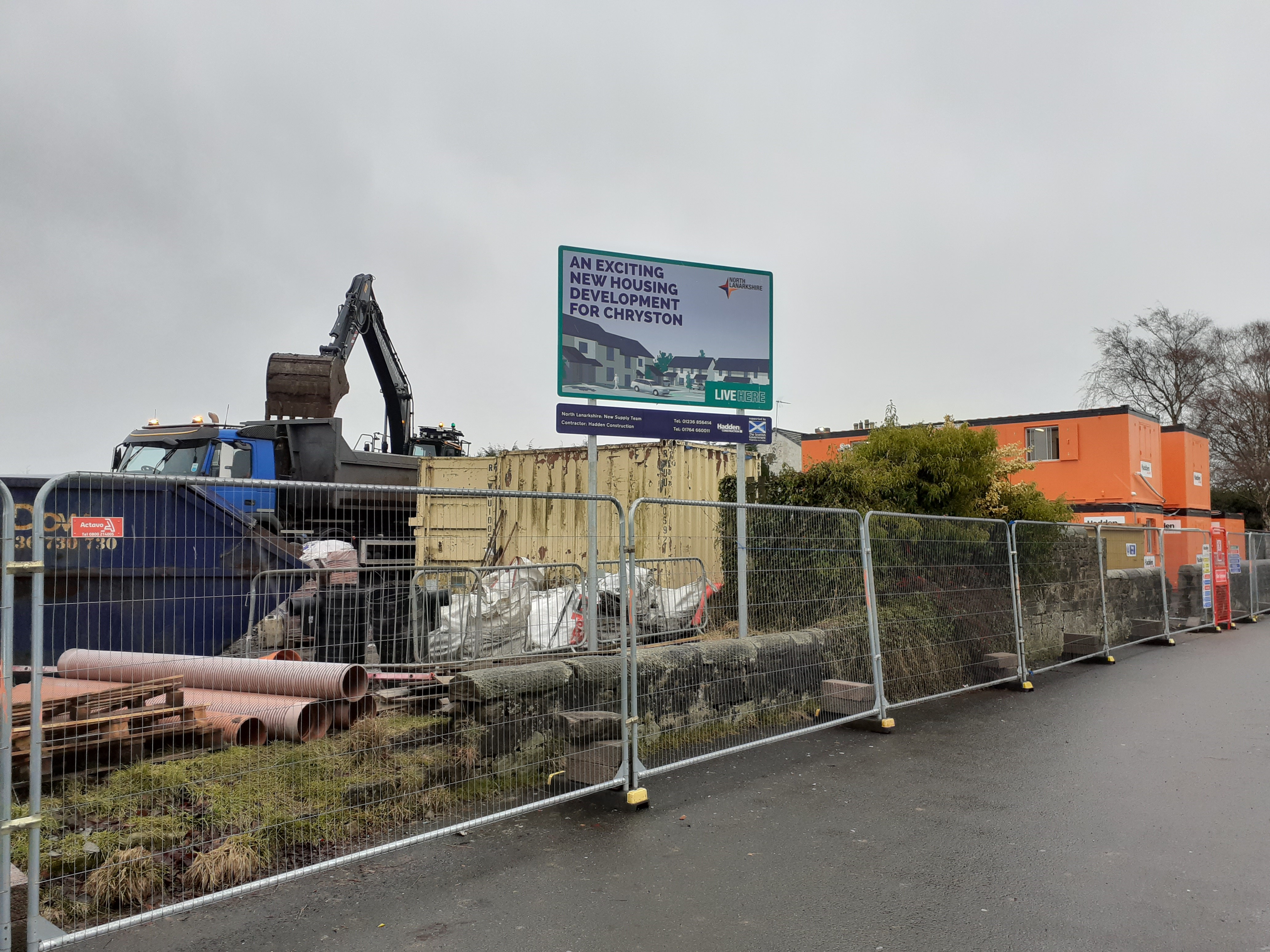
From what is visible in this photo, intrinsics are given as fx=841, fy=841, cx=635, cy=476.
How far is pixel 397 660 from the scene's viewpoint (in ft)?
19.2

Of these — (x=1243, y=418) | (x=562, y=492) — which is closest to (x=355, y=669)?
(x=562, y=492)

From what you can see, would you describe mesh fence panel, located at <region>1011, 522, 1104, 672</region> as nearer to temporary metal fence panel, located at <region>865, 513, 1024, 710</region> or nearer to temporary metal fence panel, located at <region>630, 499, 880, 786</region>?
temporary metal fence panel, located at <region>865, 513, 1024, 710</region>

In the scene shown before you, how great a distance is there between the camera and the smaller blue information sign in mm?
8375

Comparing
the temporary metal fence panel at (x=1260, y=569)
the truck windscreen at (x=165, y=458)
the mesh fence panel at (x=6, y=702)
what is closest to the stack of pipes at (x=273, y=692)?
the mesh fence panel at (x=6, y=702)

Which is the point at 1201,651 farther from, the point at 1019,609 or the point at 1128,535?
the point at 1019,609

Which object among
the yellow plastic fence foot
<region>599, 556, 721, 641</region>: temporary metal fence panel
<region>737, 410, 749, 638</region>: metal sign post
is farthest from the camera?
the yellow plastic fence foot

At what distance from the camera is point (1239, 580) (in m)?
19.2

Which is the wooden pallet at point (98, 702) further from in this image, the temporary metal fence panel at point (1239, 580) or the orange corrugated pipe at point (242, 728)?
the temporary metal fence panel at point (1239, 580)

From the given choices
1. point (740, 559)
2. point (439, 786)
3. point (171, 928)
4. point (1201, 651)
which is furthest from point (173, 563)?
point (1201, 651)

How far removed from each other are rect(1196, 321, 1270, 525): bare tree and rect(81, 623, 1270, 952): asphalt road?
173 ft

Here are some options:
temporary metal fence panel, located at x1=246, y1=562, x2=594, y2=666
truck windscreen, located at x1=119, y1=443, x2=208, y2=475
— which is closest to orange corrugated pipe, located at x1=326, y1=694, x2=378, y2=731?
temporary metal fence panel, located at x1=246, y1=562, x2=594, y2=666

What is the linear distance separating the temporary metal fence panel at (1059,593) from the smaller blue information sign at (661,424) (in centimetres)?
371

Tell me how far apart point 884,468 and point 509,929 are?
867 centimetres

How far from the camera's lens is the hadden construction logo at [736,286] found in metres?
9.28
